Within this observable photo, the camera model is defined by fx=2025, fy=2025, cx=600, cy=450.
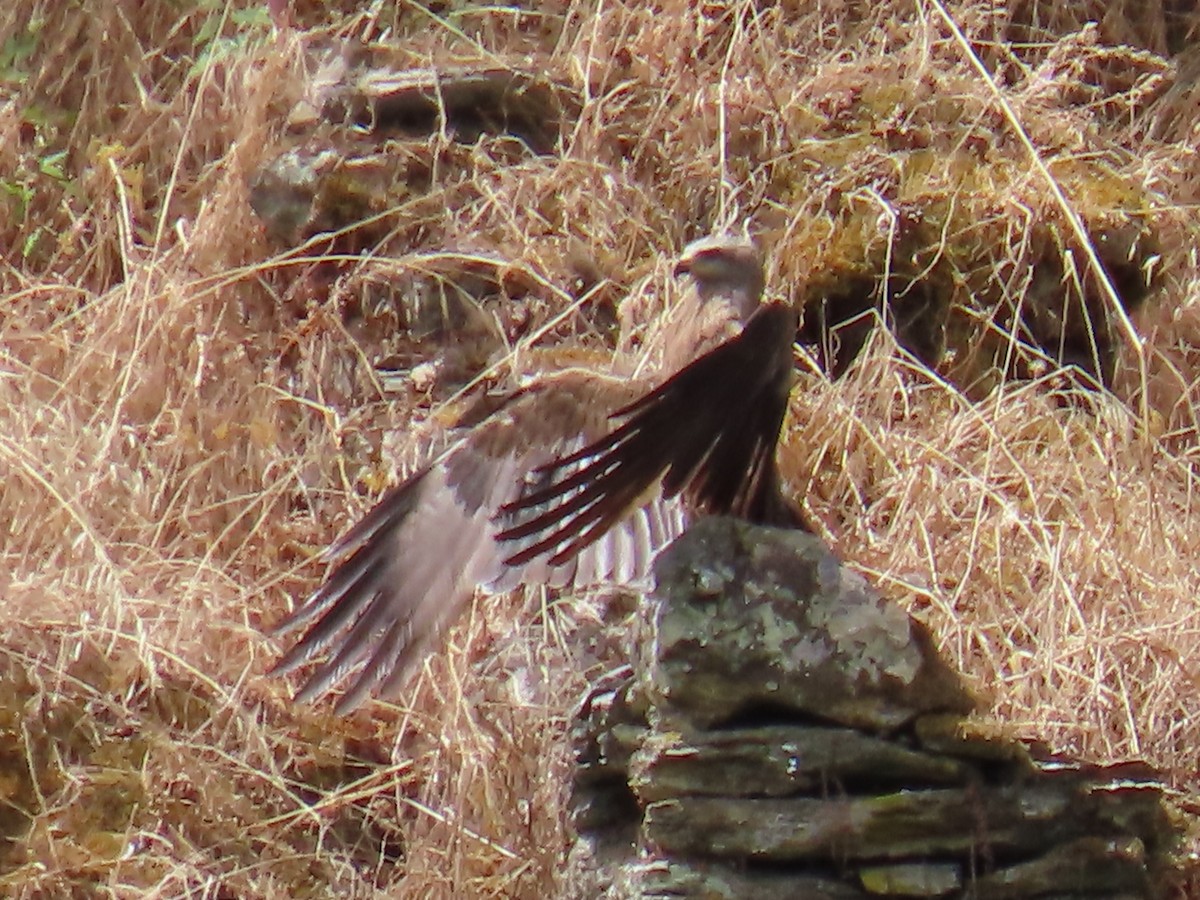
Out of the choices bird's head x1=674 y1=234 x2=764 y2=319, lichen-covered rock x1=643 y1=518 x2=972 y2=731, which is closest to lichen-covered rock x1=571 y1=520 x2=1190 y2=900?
lichen-covered rock x1=643 y1=518 x2=972 y2=731

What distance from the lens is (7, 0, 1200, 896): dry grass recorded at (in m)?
3.64

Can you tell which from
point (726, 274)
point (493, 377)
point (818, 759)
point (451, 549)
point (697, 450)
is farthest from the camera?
point (493, 377)

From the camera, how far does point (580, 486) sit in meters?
2.82

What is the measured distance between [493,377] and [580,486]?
175 centimetres

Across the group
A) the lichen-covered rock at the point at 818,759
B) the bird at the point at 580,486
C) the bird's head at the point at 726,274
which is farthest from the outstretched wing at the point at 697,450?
the bird's head at the point at 726,274

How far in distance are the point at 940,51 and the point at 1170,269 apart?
829 millimetres

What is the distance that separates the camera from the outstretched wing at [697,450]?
2.69m

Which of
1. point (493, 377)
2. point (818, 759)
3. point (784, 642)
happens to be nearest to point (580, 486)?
point (784, 642)

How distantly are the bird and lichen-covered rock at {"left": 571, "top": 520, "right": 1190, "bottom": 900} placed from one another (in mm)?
165

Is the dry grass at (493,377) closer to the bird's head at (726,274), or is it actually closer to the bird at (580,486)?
the bird at (580,486)

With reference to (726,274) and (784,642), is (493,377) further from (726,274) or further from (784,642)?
(784,642)

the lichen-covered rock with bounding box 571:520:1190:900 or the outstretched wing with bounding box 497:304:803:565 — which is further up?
the outstretched wing with bounding box 497:304:803:565

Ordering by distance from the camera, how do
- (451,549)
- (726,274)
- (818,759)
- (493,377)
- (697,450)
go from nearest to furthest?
(818,759), (697,450), (451,549), (726,274), (493,377)

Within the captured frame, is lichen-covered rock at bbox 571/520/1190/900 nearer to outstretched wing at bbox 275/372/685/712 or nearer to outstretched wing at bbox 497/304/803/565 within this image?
outstretched wing at bbox 497/304/803/565
